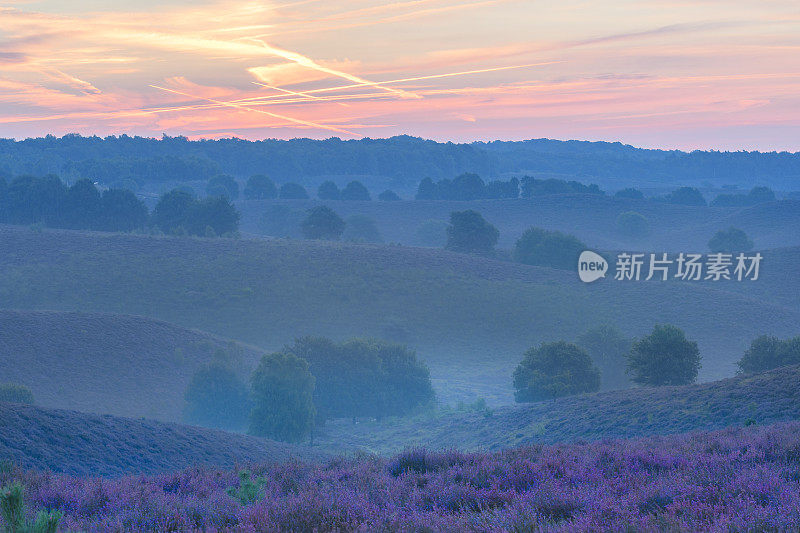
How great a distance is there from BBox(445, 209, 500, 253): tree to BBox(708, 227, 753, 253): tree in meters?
49.7

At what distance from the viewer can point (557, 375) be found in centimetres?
5619

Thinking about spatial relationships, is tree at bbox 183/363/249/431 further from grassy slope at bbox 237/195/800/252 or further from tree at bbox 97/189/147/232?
grassy slope at bbox 237/195/800/252

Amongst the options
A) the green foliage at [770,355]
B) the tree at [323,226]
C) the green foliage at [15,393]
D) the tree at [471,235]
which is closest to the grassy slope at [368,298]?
the tree at [471,235]

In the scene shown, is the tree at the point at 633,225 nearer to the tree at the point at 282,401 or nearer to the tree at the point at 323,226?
the tree at the point at 323,226

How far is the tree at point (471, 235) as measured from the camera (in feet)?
414

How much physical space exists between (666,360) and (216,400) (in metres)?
38.6

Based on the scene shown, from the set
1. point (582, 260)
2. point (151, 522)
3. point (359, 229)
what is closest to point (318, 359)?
point (151, 522)

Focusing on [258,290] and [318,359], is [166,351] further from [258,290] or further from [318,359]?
[258,290]

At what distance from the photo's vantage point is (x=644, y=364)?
170 feet

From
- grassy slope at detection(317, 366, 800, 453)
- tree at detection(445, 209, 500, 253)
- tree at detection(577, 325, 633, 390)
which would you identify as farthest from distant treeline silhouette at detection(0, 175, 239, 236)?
grassy slope at detection(317, 366, 800, 453)

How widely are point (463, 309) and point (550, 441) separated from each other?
56.1m

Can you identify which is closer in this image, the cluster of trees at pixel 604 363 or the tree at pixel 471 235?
the cluster of trees at pixel 604 363

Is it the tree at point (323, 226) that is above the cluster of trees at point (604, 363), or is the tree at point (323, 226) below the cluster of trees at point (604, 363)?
above

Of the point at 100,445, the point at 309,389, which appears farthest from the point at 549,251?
the point at 100,445
